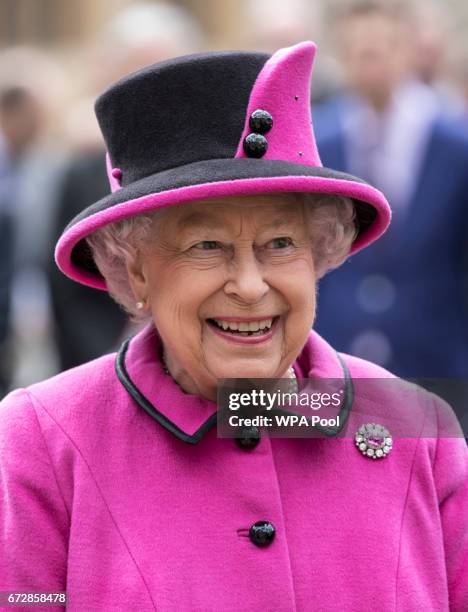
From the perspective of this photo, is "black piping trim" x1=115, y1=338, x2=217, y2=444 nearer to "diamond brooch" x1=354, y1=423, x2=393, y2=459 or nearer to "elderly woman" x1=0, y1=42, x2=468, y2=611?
"elderly woman" x1=0, y1=42, x2=468, y2=611

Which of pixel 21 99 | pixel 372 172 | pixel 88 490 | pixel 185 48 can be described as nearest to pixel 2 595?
pixel 88 490

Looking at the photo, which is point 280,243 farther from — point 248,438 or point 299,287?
point 248,438

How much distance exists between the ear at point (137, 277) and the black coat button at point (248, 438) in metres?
0.44

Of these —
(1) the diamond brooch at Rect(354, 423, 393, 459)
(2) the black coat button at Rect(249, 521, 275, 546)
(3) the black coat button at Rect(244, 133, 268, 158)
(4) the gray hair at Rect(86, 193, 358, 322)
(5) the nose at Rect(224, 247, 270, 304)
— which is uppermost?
(3) the black coat button at Rect(244, 133, 268, 158)

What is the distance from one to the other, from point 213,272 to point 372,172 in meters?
2.58

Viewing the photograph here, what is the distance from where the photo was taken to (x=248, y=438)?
133 inches

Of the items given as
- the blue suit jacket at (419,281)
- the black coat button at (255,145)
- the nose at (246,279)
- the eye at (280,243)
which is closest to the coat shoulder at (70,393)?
the nose at (246,279)

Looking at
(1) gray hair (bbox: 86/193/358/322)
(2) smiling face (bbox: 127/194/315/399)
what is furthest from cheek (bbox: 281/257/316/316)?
(1) gray hair (bbox: 86/193/358/322)

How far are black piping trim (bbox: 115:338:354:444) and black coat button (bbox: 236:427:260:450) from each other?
8cm

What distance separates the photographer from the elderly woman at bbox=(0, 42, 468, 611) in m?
3.22

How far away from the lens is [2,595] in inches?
124

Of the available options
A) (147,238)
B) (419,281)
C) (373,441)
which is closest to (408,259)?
(419,281)

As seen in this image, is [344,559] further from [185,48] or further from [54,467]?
[185,48]

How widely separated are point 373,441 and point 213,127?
85cm
